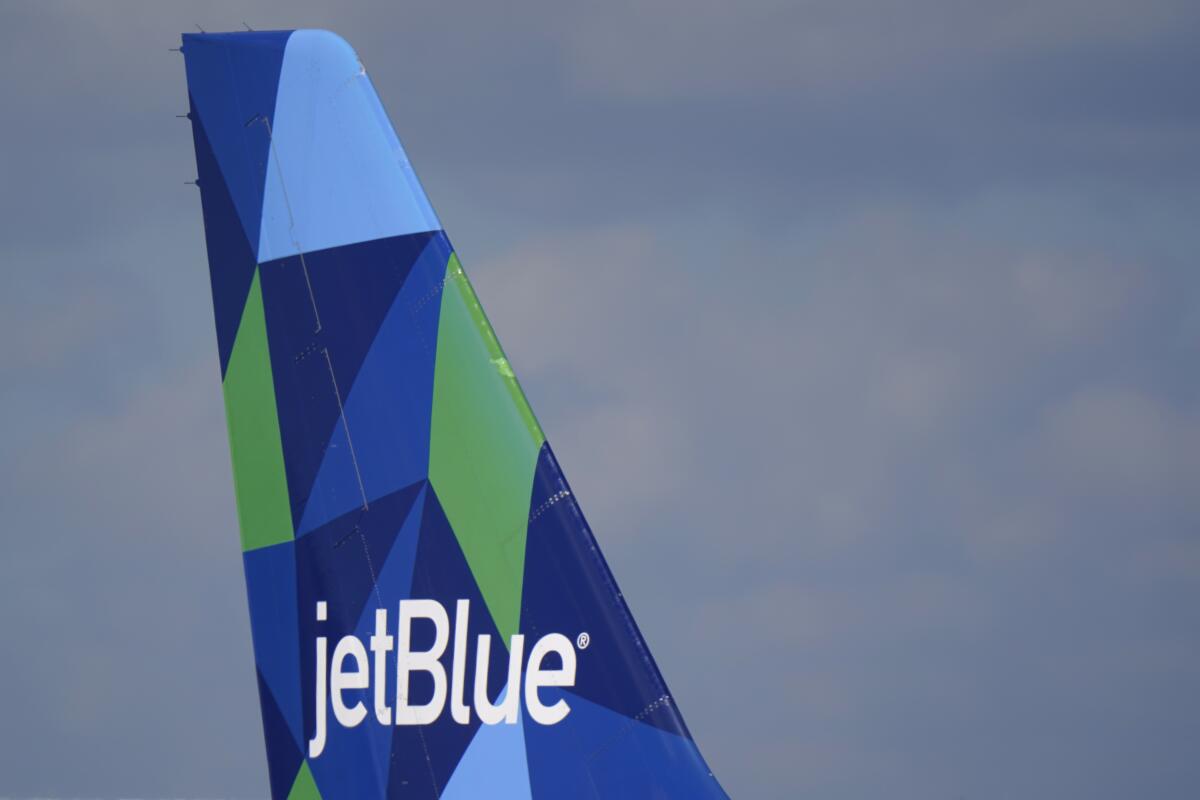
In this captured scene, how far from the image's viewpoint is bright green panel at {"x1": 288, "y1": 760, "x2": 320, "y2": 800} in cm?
1623

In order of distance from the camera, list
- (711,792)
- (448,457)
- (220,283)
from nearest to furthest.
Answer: (711,792)
(448,457)
(220,283)

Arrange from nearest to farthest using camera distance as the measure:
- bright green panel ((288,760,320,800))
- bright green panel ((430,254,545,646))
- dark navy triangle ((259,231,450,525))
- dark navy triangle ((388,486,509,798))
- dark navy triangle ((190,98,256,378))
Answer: dark navy triangle ((388,486,509,798)) < bright green panel ((430,254,545,646)) < bright green panel ((288,760,320,800)) < dark navy triangle ((259,231,450,525)) < dark navy triangle ((190,98,256,378))

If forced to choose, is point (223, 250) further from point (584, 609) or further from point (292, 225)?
point (584, 609)

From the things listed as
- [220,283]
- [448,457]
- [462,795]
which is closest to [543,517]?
[448,457]

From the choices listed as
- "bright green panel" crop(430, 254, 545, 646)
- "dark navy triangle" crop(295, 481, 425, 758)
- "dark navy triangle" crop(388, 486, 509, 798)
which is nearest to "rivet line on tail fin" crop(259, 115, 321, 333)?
"bright green panel" crop(430, 254, 545, 646)

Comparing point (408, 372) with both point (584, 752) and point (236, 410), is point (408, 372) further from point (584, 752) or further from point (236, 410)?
point (584, 752)

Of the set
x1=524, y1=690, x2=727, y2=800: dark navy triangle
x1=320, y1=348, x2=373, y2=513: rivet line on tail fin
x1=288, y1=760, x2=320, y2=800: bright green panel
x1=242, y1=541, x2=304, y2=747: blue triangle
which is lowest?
x1=524, y1=690, x2=727, y2=800: dark navy triangle

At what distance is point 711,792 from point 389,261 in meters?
5.31

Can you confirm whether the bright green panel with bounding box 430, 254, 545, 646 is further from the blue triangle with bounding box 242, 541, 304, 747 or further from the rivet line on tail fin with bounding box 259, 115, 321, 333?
the blue triangle with bounding box 242, 541, 304, 747

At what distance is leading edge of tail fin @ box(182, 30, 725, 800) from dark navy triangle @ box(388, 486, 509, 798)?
0.02m

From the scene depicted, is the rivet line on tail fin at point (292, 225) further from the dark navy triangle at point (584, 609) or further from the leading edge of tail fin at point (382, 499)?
the dark navy triangle at point (584, 609)

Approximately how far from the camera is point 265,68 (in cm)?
1703

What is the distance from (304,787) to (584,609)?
2990mm

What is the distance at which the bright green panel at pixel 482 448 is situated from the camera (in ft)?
52.0
